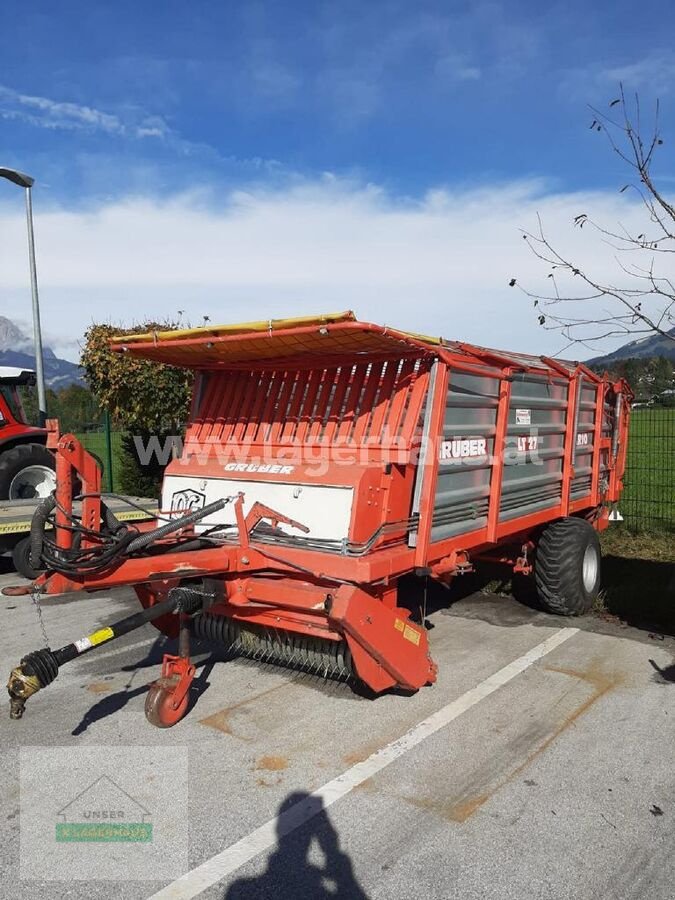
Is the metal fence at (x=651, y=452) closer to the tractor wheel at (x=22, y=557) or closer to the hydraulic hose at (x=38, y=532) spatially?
the tractor wheel at (x=22, y=557)

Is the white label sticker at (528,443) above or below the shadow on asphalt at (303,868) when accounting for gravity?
above

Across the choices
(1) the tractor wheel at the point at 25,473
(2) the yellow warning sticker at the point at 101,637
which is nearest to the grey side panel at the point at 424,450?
(2) the yellow warning sticker at the point at 101,637

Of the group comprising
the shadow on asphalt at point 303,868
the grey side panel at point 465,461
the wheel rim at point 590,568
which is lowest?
the shadow on asphalt at point 303,868

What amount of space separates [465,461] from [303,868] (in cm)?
258

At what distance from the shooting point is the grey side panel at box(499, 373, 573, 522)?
17.4 ft

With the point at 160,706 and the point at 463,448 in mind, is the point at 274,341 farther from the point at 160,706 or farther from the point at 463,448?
the point at 160,706

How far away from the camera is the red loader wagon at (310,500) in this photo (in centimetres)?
381

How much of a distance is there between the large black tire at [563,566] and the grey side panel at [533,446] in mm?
302

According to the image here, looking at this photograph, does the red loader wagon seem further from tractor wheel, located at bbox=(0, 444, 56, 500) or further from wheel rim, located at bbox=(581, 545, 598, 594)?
tractor wheel, located at bbox=(0, 444, 56, 500)

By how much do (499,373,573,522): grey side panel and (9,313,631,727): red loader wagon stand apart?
2 cm

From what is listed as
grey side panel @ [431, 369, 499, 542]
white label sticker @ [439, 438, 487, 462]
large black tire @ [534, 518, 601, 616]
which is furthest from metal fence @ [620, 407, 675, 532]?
white label sticker @ [439, 438, 487, 462]

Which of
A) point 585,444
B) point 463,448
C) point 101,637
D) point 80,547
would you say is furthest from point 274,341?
point 585,444

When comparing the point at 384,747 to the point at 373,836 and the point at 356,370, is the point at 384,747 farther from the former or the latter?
the point at 356,370

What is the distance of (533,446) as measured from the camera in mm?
5641
